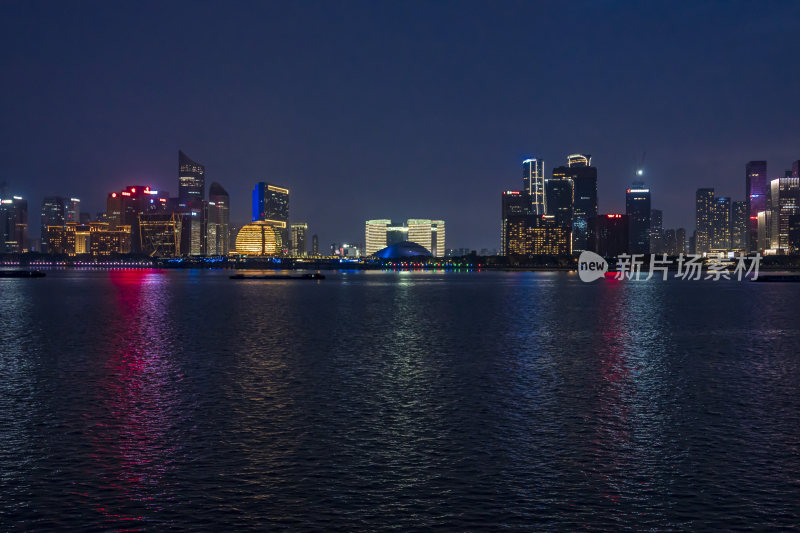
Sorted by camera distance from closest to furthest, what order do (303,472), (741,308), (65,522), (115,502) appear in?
(65,522), (115,502), (303,472), (741,308)

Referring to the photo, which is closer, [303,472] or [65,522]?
[65,522]

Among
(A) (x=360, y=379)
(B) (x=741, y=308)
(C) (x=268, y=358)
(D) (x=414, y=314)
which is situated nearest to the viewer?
(A) (x=360, y=379)

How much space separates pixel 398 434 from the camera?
23.6 meters

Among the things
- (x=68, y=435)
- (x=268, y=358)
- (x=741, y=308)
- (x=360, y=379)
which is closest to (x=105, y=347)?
(x=268, y=358)

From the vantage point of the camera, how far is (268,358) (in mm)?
43656

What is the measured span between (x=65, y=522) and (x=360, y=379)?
67.6 ft

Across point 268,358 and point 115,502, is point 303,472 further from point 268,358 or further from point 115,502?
point 268,358

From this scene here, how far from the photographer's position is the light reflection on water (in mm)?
16312

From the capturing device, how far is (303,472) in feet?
62.8

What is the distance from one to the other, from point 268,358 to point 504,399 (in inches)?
725

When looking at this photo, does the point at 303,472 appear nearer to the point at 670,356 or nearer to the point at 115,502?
the point at 115,502

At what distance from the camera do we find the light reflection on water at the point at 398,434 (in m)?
16.3

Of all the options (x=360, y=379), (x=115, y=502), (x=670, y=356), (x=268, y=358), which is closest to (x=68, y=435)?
(x=115, y=502)

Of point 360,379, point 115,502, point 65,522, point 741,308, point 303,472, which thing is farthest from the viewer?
point 741,308
